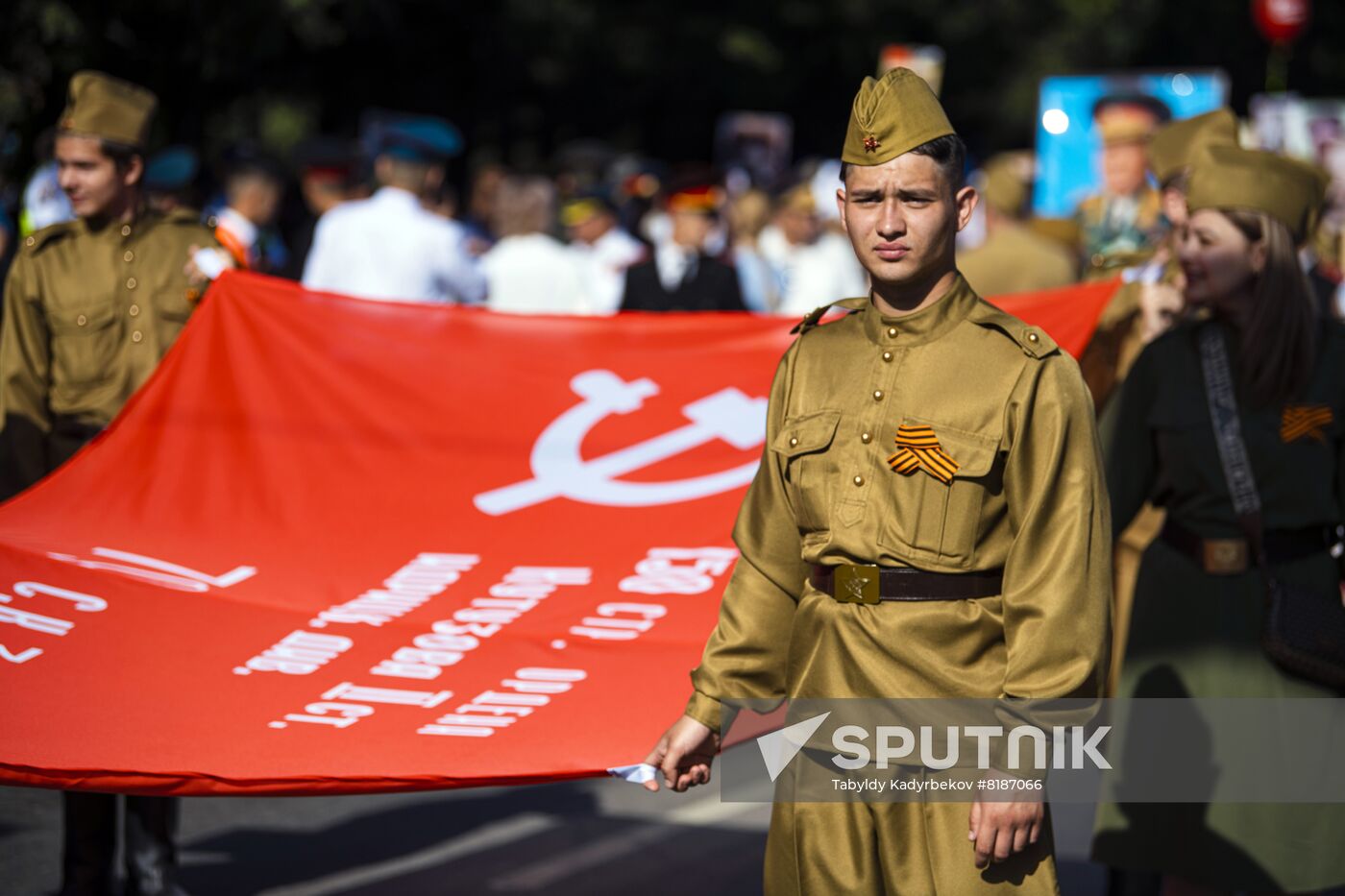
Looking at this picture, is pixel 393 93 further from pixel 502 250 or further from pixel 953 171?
pixel 953 171

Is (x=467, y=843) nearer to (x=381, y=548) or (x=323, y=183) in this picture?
(x=381, y=548)

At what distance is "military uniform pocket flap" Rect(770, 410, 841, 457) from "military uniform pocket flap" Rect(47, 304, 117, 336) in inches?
122

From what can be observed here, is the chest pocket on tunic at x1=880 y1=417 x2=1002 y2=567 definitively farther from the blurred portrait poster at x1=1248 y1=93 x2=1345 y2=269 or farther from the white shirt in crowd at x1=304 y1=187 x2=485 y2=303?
the blurred portrait poster at x1=1248 y1=93 x2=1345 y2=269

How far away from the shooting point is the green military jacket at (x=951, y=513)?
10.8ft

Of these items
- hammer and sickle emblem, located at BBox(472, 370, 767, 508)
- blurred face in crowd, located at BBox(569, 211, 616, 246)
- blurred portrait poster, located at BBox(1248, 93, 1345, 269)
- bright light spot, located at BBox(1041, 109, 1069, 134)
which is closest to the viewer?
hammer and sickle emblem, located at BBox(472, 370, 767, 508)

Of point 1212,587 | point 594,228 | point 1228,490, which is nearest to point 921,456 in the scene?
point 1228,490

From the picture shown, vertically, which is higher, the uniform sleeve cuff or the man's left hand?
the uniform sleeve cuff

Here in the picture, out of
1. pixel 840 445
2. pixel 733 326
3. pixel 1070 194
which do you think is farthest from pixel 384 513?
pixel 1070 194

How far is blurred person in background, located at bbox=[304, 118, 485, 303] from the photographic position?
8.53 metres

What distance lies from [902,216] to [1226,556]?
67.1 inches

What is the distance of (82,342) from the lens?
594 centimetres

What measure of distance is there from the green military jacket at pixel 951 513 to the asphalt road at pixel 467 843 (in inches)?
116

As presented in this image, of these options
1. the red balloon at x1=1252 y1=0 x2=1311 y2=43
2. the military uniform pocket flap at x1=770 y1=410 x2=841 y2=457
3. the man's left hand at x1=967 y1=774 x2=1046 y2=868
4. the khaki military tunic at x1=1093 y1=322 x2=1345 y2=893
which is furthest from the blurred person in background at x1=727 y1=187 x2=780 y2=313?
the red balloon at x1=1252 y1=0 x2=1311 y2=43

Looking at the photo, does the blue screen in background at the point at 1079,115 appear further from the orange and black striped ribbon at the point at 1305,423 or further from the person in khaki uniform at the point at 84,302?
the orange and black striped ribbon at the point at 1305,423
